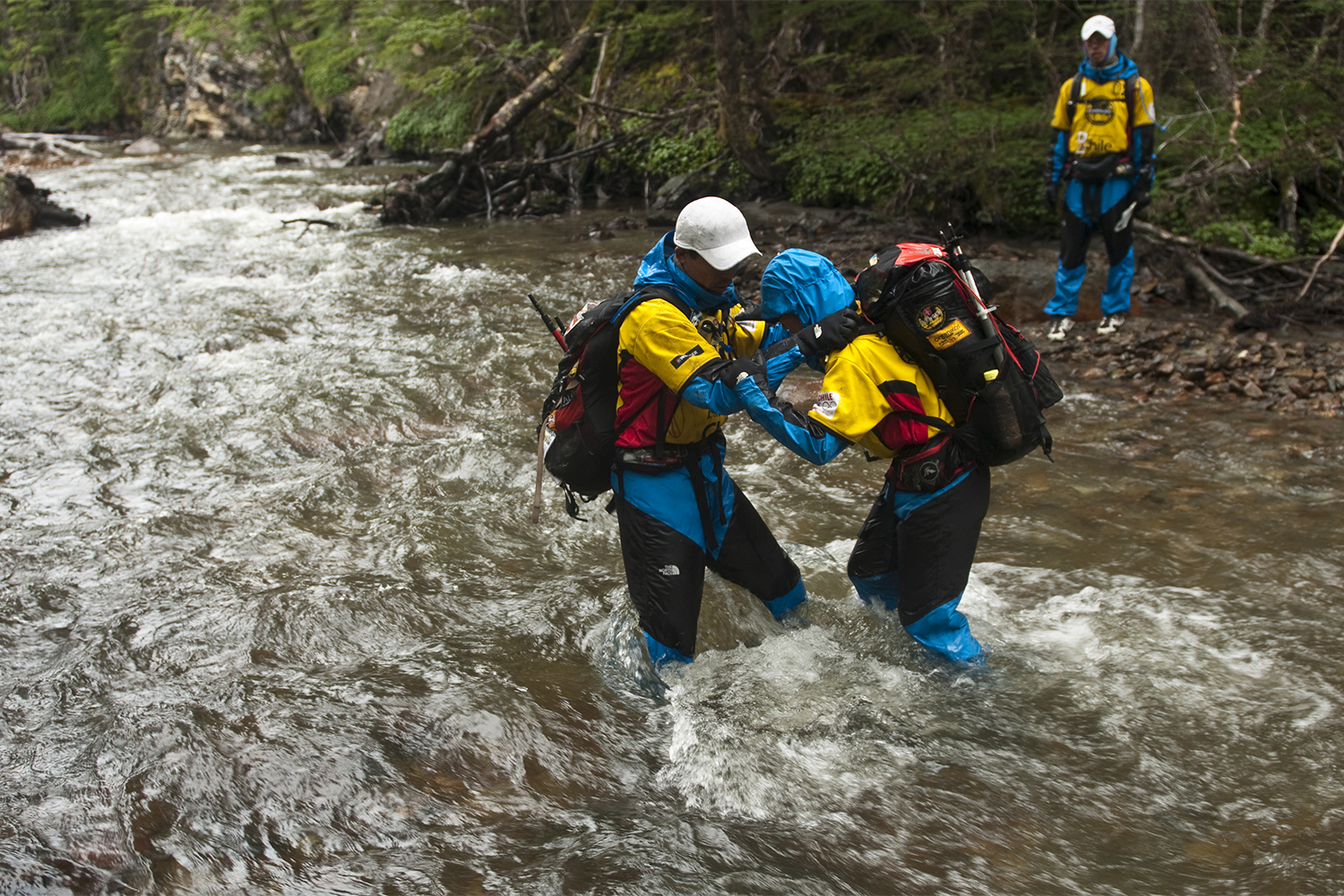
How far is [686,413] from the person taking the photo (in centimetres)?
374

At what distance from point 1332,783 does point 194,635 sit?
511 centimetres

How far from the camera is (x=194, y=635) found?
4.81 meters

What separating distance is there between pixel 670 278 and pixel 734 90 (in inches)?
404

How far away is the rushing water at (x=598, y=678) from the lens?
3.36 m

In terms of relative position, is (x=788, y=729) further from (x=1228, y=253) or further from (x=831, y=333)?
(x=1228, y=253)

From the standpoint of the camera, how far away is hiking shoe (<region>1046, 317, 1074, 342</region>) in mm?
8588

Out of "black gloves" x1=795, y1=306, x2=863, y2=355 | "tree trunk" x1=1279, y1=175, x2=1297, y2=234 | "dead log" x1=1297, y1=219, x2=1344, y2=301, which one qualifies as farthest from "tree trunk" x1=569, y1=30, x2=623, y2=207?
"black gloves" x1=795, y1=306, x2=863, y2=355

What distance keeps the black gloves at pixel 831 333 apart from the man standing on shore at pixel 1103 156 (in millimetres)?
5740

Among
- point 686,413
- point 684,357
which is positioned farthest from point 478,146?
point 684,357

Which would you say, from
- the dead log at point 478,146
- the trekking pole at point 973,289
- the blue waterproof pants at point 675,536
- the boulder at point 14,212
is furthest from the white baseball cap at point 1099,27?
the boulder at point 14,212

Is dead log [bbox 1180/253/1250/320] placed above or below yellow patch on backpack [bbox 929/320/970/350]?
below

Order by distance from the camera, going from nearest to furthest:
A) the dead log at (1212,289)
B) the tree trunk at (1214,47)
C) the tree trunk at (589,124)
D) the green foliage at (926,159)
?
the dead log at (1212,289) < the tree trunk at (1214,47) < the green foliage at (926,159) < the tree trunk at (589,124)

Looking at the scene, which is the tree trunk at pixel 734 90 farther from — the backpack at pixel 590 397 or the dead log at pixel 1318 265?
the backpack at pixel 590 397

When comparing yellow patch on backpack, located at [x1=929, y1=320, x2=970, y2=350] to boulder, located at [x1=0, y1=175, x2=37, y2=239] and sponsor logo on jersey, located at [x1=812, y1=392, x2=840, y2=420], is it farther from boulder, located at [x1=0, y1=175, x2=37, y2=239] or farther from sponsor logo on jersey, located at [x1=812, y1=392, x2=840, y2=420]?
boulder, located at [x1=0, y1=175, x2=37, y2=239]
